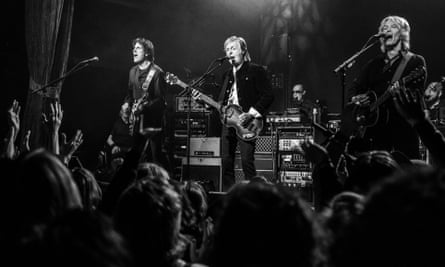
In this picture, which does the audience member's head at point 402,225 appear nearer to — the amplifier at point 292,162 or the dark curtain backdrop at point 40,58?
the amplifier at point 292,162

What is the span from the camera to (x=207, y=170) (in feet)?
26.1

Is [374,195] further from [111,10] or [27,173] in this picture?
[111,10]

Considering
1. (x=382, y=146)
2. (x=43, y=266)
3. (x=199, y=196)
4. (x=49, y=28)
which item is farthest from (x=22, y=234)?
(x=49, y=28)

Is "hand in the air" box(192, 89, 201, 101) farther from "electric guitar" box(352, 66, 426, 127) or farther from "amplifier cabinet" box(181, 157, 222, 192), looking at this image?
"electric guitar" box(352, 66, 426, 127)

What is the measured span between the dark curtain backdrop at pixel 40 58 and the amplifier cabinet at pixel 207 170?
2179 mm

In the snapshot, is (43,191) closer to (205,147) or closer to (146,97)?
(146,97)

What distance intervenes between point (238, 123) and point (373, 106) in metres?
1.89

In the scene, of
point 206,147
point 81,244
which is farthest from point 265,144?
point 81,244

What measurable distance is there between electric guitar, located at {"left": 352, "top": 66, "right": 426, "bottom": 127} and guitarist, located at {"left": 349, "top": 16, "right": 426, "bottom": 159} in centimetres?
2

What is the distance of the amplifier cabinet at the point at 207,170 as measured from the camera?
785 cm

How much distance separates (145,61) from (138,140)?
15.7ft

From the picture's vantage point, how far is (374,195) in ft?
3.51

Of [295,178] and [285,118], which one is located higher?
[285,118]

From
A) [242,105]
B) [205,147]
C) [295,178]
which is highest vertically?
[242,105]
